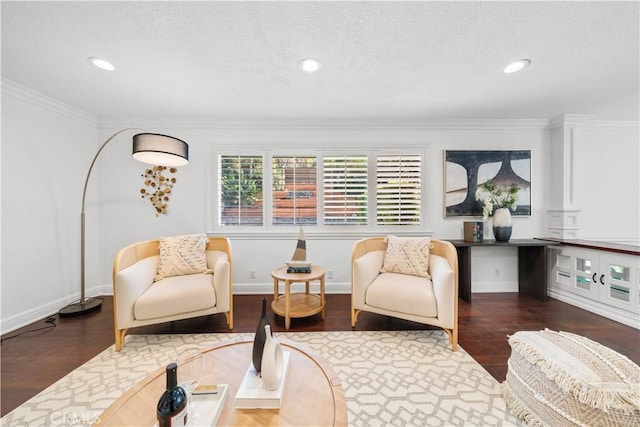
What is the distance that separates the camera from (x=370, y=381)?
1660mm

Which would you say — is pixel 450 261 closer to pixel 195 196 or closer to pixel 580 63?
pixel 580 63

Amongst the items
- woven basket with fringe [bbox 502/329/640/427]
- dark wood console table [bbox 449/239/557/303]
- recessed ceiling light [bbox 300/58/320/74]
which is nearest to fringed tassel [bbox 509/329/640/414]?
woven basket with fringe [bbox 502/329/640/427]

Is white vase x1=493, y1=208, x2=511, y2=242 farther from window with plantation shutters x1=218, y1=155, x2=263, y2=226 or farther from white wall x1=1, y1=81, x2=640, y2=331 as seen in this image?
window with plantation shutters x1=218, y1=155, x2=263, y2=226

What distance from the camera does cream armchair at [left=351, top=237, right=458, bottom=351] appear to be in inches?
80.0

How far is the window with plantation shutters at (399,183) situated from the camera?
341cm

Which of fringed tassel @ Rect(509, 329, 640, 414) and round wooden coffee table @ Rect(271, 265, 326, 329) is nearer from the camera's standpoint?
fringed tassel @ Rect(509, 329, 640, 414)

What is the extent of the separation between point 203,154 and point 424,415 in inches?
142

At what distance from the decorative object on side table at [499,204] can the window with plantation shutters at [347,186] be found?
1603mm

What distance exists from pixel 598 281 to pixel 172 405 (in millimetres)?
4087

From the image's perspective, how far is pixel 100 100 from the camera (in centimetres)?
277

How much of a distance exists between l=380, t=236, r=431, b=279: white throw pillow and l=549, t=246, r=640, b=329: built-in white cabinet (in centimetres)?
197

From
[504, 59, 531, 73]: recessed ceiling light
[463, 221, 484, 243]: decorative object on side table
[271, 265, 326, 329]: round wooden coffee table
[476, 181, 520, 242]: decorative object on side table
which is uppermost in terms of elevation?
[504, 59, 531, 73]: recessed ceiling light

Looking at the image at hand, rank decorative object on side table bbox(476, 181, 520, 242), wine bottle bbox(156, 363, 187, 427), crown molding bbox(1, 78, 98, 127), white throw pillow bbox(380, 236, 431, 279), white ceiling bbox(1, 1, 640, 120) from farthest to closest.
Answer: decorative object on side table bbox(476, 181, 520, 242) < white throw pillow bbox(380, 236, 431, 279) < crown molding bbox(1, 78, 98, 127) < white ceiling bbox(1, 1, 640, 120) < wine bottle bbox(156, 363, 187, 427)

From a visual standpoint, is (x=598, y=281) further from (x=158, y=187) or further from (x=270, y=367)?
(x=158, y=187)
